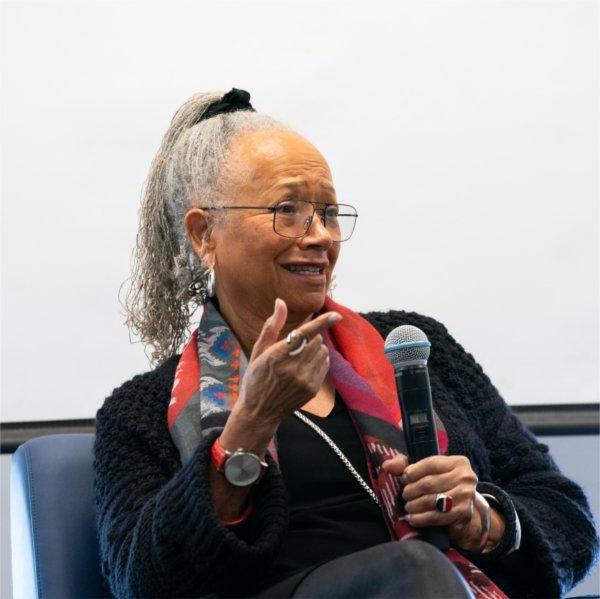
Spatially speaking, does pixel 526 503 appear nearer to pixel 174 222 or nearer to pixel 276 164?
pixel 276 164

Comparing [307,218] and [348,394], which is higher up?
[307,218]

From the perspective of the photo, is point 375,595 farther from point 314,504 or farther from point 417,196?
point 417,196

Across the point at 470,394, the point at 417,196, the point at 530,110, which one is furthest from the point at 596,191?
the point at 470,394

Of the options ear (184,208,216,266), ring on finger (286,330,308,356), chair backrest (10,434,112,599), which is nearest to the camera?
ring on finger (286,330,308,356)

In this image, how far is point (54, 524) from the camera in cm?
190

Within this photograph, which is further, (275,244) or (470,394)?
(470,394)

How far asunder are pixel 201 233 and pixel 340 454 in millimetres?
533

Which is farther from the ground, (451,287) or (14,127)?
(14,127)

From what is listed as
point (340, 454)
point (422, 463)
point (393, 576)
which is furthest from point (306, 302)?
point (393, 576)

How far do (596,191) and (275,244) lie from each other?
4.34ft

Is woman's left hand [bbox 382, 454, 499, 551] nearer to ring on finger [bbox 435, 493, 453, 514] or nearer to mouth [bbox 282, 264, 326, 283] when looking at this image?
ring on finger [bbox 435, 493, 453, 514]

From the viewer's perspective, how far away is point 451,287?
2842 mm

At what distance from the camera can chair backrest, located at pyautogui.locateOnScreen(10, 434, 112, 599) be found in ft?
6.12

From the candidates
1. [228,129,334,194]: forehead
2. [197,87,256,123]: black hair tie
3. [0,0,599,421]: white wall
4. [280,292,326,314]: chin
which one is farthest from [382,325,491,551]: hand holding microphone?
[0,0,599,421]: white wall
